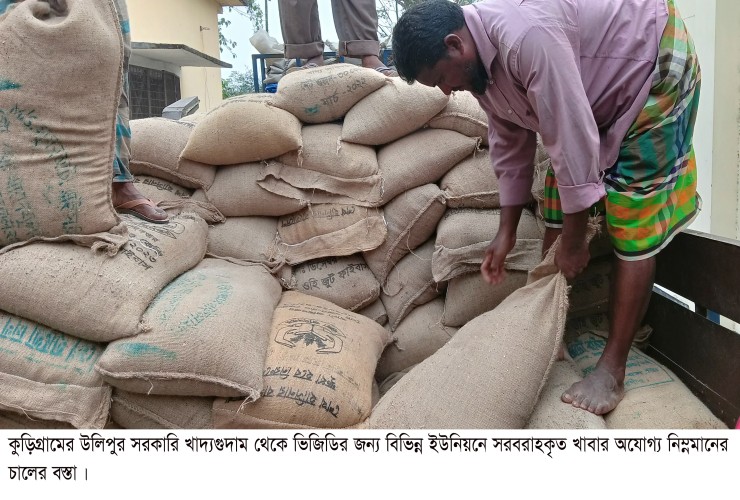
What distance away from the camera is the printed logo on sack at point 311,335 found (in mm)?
1650

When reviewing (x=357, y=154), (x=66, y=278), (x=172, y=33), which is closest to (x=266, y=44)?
(x=172, y=33)

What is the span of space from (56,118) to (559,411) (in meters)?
1.59

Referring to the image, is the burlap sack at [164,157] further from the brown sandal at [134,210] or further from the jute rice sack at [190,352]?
the jute rice sack at [190,352]

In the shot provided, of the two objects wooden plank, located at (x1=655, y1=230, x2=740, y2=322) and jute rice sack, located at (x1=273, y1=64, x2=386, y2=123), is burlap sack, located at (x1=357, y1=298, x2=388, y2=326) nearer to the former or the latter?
jute rice sack, located at (x1=273, y1=64, x2=386, y2=123)

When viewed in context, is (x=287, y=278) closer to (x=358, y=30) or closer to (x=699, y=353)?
(x=699, y=353)

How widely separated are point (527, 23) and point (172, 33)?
9.92 m

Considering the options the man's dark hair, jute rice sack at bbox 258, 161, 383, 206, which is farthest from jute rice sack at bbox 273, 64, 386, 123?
the man's dark hair

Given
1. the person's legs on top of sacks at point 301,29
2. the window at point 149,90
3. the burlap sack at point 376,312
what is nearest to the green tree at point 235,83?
the window at point 149,90

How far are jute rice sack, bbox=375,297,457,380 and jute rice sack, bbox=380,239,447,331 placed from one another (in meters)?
0.04

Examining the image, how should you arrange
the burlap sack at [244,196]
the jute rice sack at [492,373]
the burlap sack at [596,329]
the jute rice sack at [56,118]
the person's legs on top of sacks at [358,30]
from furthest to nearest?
1. the person's legs on top of sacks at [358,30]
2. the burlap sack at [244,196]
3. the burlap sack at [596,329]
4. the jute rice sack at [56,118]
5. the jute rice sack at [492,373]

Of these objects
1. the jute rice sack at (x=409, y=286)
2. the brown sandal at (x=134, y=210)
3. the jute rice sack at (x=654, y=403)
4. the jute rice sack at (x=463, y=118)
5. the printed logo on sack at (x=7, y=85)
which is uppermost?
the printed logo on sack at (x=7, y=85)

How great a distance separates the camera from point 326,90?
2.20m

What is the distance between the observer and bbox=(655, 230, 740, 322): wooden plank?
1.50 metres

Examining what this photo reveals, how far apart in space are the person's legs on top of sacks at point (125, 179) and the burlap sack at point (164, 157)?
0.66 feet
